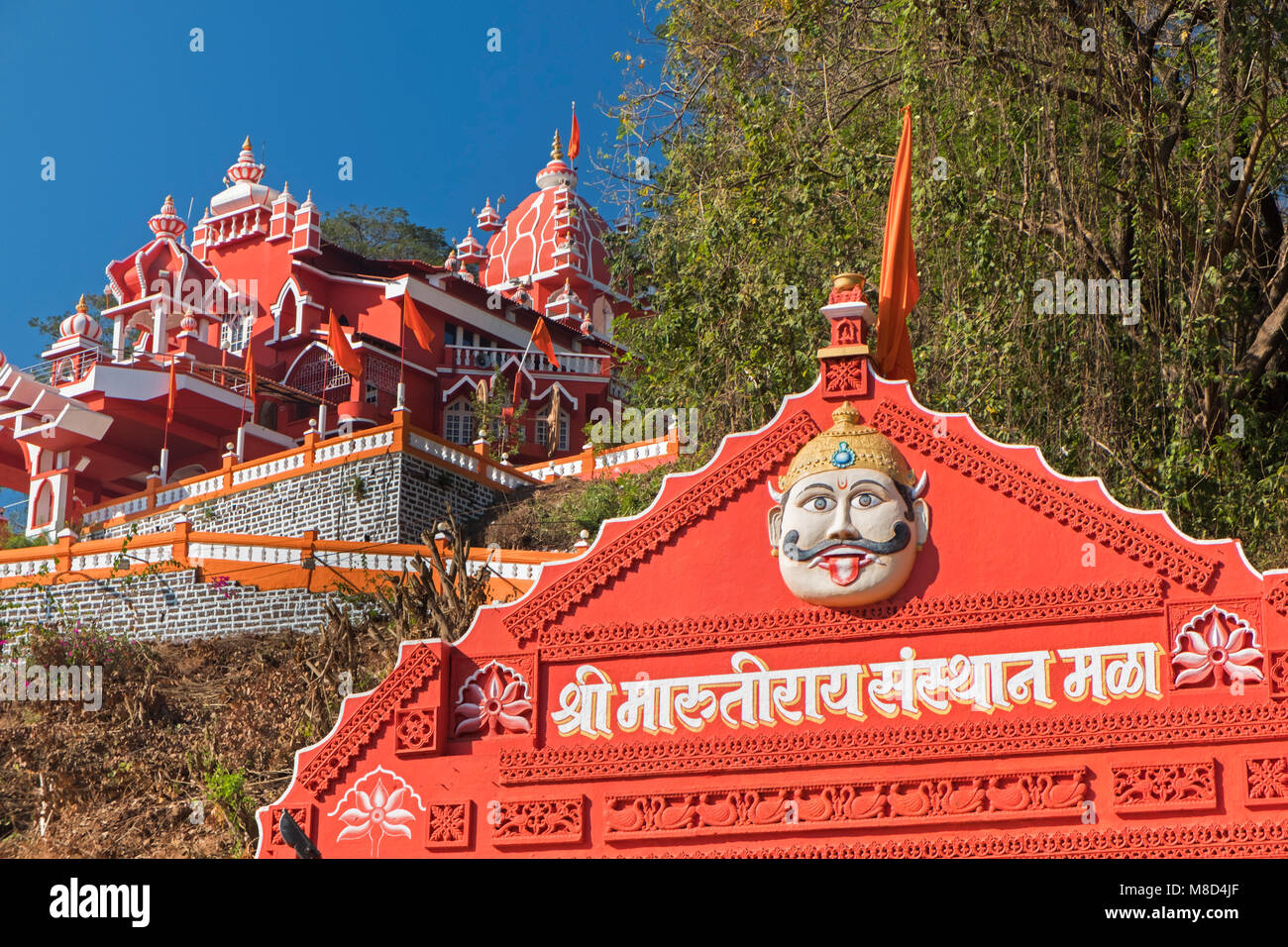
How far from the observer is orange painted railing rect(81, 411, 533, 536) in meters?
28.1

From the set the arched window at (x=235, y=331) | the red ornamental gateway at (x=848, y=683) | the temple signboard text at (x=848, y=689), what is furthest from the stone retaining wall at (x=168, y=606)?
the arched window at (x=235, y=331)

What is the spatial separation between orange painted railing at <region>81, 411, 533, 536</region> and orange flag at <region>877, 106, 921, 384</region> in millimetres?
15613

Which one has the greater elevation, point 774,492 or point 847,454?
point 847,454

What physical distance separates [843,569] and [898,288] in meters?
2.76

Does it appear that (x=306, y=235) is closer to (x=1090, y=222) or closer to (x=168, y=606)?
(x=168, y=606)

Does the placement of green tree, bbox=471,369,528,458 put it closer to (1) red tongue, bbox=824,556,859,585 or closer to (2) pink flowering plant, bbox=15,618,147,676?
(2) pink flowering plant, bbox=15,618,147,676

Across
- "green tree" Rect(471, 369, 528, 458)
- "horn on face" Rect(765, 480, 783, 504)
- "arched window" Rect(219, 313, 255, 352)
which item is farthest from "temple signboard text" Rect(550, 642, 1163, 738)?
"arched window" Rect(219, 313, 255, 352)

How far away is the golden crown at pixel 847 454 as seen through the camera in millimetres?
11797

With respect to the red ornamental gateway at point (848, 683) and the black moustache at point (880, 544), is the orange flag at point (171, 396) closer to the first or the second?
the red ornamental gateway at point (848, 683)

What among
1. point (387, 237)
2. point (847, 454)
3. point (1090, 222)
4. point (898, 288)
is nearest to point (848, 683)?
point (847, 454)

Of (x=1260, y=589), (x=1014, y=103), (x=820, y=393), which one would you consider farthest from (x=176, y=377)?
(x=1260, y=589)

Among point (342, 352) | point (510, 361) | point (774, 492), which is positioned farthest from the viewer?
point (510, 361)

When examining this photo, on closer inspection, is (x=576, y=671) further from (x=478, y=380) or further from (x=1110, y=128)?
(x=478, y=380)

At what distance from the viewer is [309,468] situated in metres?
28.6
